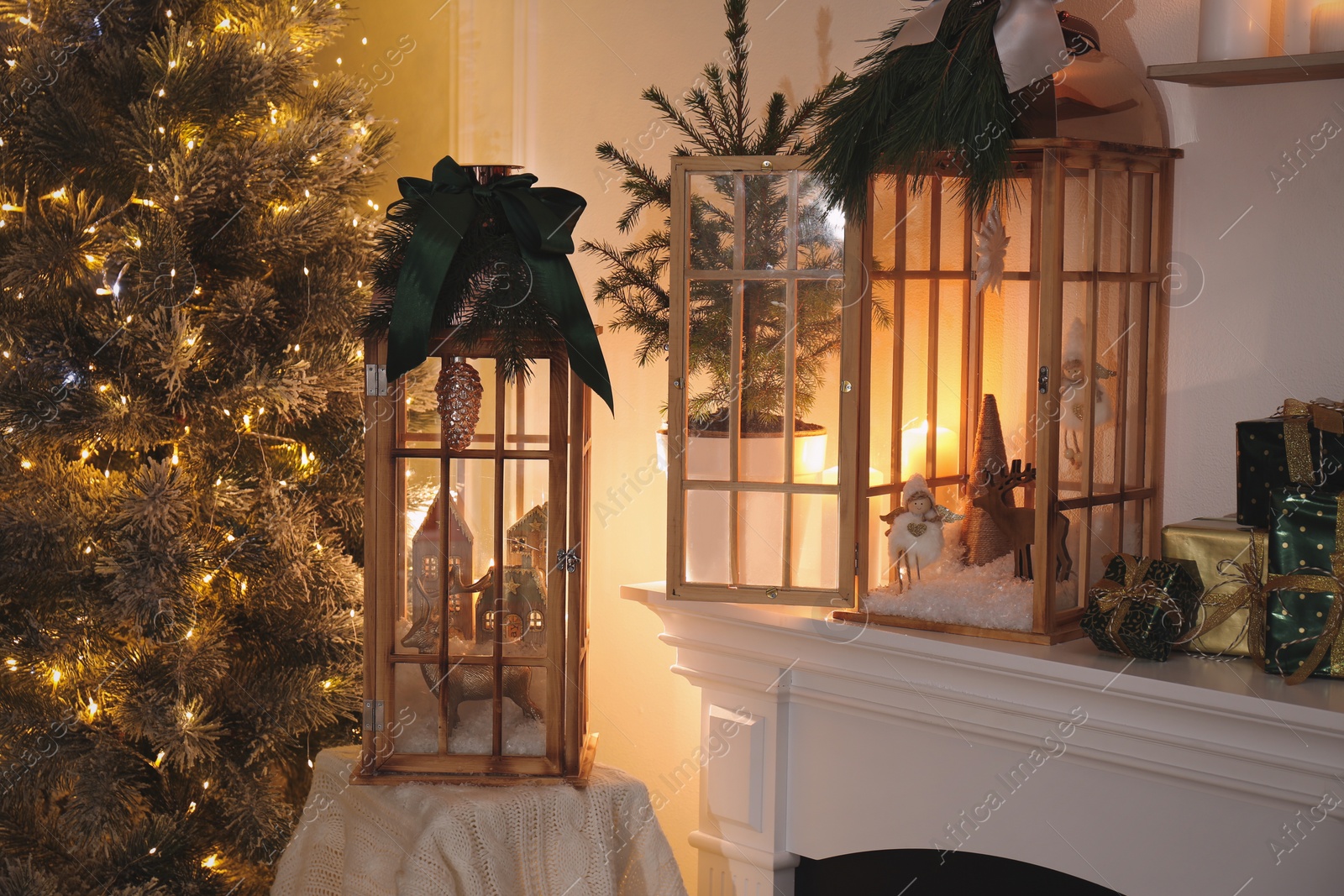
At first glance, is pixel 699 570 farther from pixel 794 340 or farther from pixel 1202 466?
pixel 1202 466

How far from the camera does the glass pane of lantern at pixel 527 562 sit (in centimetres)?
184

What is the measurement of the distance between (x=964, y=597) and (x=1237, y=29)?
33.6 inches

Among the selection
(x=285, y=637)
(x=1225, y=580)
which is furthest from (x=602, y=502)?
(x=1225, y=580)

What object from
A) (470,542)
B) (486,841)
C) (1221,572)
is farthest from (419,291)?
(1221,572)

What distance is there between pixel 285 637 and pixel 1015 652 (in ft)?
4.82

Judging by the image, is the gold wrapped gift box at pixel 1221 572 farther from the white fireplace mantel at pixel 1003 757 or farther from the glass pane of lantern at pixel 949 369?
the glass pane of lantern at pixel 949 369

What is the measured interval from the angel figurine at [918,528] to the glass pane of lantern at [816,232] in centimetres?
35

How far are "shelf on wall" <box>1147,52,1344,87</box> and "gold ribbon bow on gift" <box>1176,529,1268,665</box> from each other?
0.59 metres

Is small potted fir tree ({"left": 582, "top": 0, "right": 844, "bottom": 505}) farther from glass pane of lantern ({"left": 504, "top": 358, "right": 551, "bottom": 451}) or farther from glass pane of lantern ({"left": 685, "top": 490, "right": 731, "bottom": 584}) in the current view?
glass pane of lantern ({"left": 504, "top": 358, "right": 551, "bottom": 451})

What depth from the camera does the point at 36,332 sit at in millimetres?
2154

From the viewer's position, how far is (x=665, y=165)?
2.54 meters

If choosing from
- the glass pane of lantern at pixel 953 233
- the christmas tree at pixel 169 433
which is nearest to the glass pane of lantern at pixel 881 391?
the glass pane of lantern at pixel 953 233

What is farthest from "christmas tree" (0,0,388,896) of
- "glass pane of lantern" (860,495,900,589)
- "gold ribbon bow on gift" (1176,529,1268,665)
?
"gold ribbon bow on gift" (1176,529,1268,665)

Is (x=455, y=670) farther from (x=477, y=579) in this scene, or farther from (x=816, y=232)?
(x=816, y=232)
